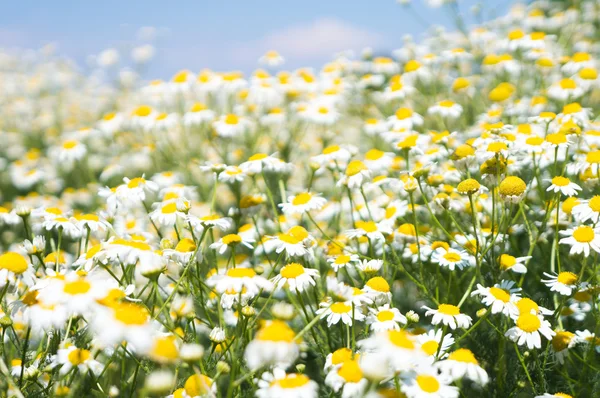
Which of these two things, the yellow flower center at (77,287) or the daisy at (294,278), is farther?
the daisy at (294,278)

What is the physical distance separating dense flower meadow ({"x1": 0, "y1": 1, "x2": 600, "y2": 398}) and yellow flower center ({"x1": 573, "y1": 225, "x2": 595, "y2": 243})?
1 centimetres

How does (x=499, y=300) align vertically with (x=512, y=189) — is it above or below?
below

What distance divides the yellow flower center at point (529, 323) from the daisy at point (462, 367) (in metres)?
0.39

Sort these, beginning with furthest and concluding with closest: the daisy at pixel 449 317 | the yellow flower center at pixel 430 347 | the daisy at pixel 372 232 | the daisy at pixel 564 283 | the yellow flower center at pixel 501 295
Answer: the daisy at pixel 372 232
the daisy at pixel 564 283
the yellow flower center at pixel 501 295
the daisy at pixel 449 317
the yellow flower center at pixel 430 347

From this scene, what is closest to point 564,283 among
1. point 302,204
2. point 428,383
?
point 428,383

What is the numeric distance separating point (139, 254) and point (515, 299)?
166 cm

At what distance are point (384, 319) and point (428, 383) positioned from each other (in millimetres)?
518

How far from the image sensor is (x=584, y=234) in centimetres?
257

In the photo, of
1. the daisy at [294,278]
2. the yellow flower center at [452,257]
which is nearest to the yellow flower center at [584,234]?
the yellow flower center at [452,257]

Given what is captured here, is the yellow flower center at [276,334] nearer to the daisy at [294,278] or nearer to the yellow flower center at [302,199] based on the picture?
the daisy at [294,278]

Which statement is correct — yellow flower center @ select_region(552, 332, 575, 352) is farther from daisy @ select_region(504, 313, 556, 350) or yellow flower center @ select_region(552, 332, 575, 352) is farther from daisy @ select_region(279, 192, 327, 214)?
daisy @ select_region(279, 192, 327, 214)

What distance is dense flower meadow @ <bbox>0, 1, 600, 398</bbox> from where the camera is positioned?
6.54 feet

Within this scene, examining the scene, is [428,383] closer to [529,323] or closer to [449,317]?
[449,317]

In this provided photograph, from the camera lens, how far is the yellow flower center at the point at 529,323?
2.28m
